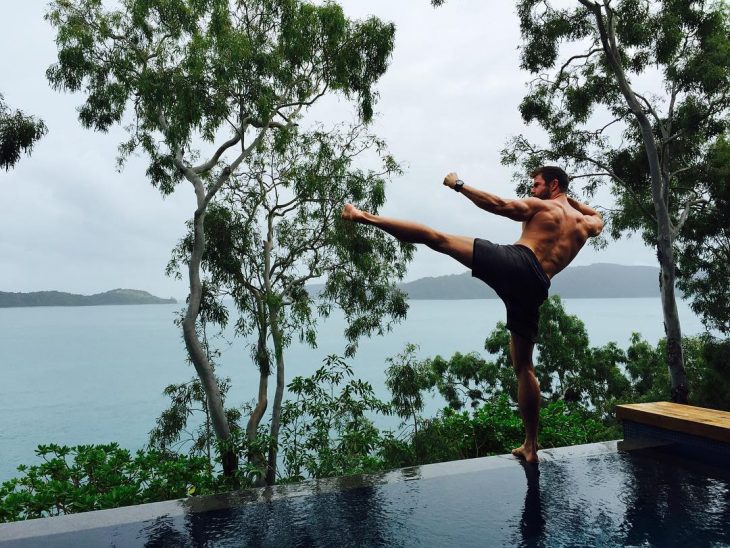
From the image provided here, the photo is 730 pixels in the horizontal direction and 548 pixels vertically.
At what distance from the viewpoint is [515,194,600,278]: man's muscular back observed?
2977 mm

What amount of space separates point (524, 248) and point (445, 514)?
4.29ft

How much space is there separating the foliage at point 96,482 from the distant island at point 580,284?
3043 centimetres

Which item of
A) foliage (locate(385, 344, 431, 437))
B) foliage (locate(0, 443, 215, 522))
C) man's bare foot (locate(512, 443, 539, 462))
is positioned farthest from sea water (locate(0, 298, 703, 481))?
man's bare foot (locate(512, 443, 539, 462))

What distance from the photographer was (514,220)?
118 inches

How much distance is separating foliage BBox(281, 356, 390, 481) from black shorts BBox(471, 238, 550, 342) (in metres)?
2.01

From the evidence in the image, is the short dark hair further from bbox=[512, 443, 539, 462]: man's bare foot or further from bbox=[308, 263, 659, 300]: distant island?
bbox=[308, 263, 659, 300]: distant island

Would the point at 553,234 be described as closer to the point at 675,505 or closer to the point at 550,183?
the point at 550,183

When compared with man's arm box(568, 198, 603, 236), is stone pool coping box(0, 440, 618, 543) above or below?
below

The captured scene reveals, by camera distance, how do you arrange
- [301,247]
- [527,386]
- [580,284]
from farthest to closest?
[580,284] < [301,247] < [527,386]

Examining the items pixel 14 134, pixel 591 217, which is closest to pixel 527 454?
pixel 591 217

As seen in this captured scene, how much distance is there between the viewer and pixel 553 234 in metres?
2.98

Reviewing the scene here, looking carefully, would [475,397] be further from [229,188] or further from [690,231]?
[229,188]

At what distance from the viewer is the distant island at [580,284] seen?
43.3 m

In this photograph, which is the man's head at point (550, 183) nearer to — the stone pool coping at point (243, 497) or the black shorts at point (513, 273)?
the black shorts at point (513, 273)
